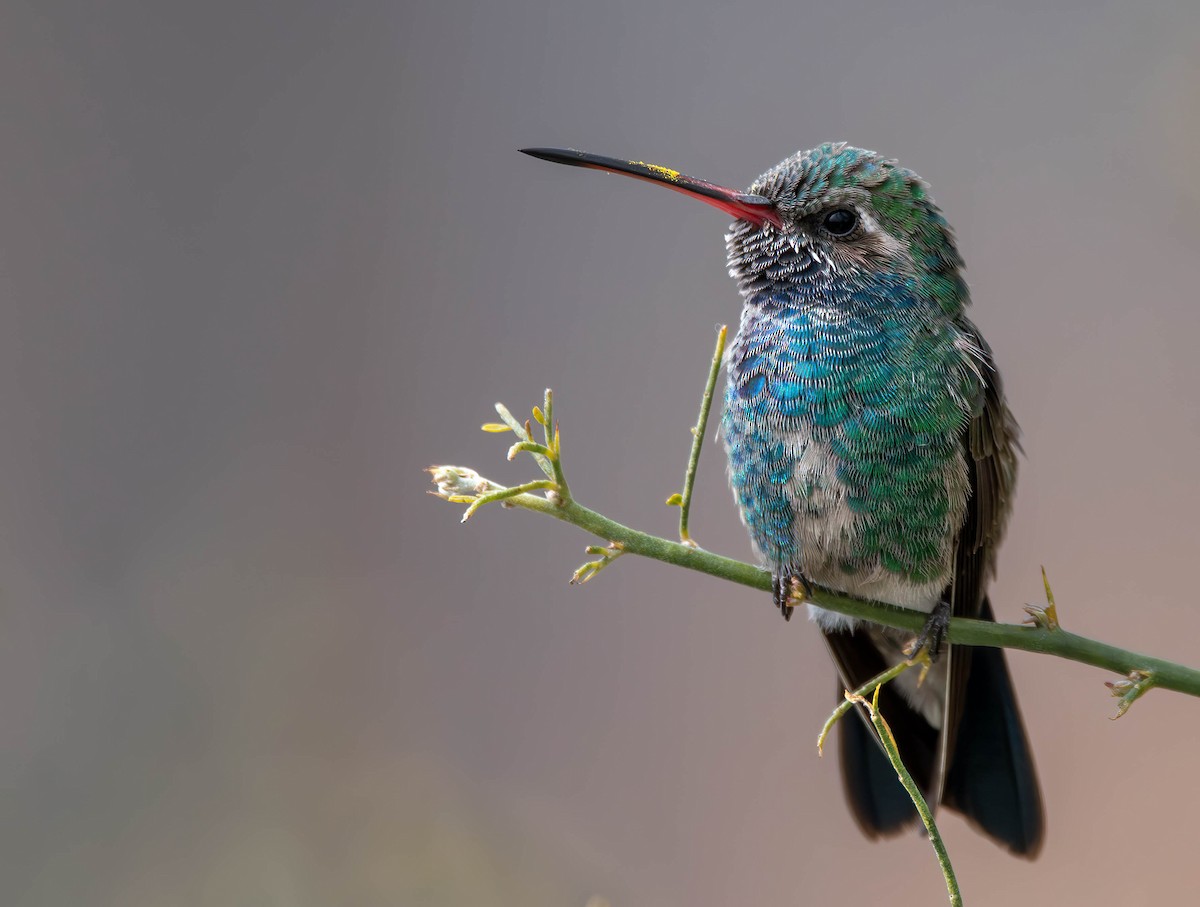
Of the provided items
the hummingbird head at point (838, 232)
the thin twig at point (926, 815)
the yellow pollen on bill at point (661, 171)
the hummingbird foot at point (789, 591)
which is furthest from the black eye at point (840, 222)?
the thin twig at point (926, 815)

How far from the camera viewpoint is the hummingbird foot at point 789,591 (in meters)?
1.07

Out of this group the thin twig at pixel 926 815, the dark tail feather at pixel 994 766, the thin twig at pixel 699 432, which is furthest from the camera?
the dark tail feather at pixel 994 766

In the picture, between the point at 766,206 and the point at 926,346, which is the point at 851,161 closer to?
the point at 766,206

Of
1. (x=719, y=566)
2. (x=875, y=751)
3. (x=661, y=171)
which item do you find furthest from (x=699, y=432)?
(x=875, y=751)

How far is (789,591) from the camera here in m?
1.14

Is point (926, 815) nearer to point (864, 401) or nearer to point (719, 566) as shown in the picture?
point (719, 566)

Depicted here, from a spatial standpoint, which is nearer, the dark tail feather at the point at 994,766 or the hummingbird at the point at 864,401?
the hummingbird at the point at 864,401

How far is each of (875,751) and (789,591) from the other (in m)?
0.48

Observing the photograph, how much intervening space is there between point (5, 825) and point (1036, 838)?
1.59 metres

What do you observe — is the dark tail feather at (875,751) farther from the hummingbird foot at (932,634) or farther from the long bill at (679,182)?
the long bill at (679,182)

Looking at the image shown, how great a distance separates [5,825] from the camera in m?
1.86

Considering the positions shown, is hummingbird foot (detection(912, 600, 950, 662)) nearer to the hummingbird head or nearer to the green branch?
the green branch

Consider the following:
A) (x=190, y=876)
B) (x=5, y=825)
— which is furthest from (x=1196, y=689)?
(x=5, y=825)

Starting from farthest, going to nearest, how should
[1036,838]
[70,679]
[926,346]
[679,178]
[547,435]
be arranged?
[70,679]
[1036,838]
[926,346]
[679,178]
[547,435]
